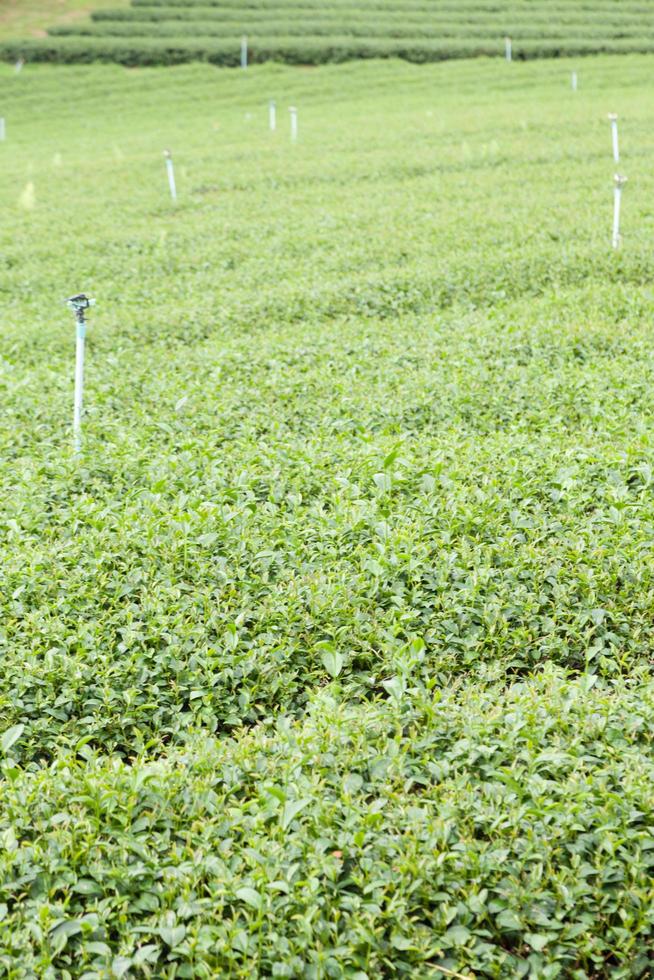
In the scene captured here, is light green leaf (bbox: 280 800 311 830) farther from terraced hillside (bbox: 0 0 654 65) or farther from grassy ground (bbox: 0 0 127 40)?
grassy ground (bbox: 0 0 127 40)

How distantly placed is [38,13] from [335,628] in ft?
152

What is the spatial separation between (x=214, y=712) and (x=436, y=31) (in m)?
41.6

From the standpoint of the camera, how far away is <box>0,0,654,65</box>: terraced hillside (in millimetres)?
38406

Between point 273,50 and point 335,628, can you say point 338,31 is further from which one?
point 335,628

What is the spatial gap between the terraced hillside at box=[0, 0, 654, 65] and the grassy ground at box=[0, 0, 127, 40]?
1129 mm

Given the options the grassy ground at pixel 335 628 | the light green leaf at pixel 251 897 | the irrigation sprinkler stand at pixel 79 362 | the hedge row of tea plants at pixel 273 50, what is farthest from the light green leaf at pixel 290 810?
the hedge row of tea plants at pixel 273 50

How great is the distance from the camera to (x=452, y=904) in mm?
3686

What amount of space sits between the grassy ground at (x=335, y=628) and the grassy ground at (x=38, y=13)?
1345 inches

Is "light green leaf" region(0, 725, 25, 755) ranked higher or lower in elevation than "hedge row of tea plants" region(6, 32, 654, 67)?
lower

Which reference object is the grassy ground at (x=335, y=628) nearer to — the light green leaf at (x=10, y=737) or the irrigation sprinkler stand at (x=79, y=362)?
the light green leaf at (x=10, y=737)

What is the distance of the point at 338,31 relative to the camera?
134 ft

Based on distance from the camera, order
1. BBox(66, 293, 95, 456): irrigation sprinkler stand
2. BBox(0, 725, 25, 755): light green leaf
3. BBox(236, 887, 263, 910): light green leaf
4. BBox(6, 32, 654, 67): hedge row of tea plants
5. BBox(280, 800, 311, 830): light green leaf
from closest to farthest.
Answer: BBox(236, 887, 263, 910): light green leaf < BBox(280, 800, 311, 830): light green leaf < BBox(0, 725, 25, 755): light green leaf < BBox(66, 293, 95, 456): irrigation sprinkler stand < BBox(6, 32, 654, 67): hedge row of tea plants

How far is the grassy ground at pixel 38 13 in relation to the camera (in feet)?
136

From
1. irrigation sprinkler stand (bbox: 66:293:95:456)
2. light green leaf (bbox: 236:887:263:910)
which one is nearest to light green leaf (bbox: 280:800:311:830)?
light green leaf (bbox: 236:887:263:910)
